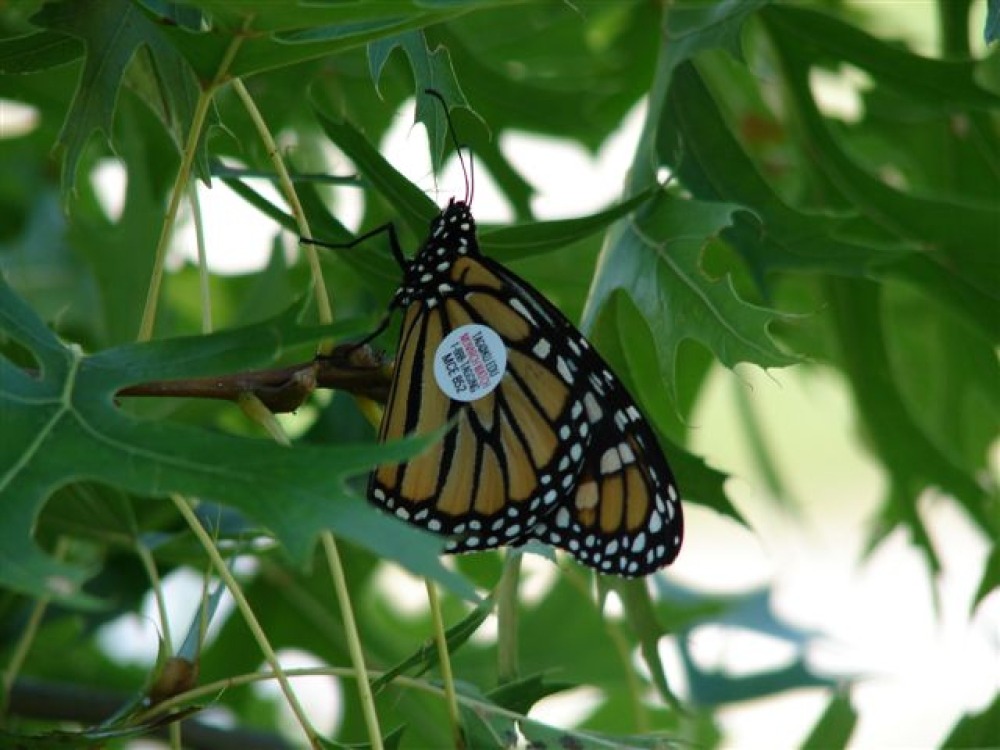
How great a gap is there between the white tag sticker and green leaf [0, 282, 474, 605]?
25 cm

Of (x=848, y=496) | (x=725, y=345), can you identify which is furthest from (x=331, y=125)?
(x=848, y=496)

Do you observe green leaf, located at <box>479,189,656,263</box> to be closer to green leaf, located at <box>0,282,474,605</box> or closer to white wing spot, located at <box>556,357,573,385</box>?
white wing spot, located at <box>556,357,573,385</box>

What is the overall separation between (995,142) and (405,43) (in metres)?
1.07

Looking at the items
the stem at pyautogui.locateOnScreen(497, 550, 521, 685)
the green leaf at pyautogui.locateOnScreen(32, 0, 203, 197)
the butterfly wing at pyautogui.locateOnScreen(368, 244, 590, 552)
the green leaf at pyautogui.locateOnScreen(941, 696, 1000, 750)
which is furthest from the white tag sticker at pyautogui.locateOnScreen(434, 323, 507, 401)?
the green leaf at pyautogui.locateOnScreen(941, 696, 1000, 750)

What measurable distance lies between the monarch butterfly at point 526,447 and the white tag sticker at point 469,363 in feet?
0.21

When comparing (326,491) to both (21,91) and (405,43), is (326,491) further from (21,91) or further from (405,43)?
(21,91)

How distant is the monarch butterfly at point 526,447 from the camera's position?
1.24 m

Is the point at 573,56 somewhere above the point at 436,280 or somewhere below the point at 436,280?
above

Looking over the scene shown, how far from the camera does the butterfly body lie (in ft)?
4.06

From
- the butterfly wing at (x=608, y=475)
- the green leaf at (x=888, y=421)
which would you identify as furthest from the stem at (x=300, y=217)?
the green leaf at (x=888, y=421)

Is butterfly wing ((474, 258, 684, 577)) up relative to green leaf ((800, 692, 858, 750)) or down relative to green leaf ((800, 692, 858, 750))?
up

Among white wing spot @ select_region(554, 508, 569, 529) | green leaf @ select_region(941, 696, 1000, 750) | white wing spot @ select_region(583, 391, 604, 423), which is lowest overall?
green leaf @ select_region(941, 696, 1000, 750)

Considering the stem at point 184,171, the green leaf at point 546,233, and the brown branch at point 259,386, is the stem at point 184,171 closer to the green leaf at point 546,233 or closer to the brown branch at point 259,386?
the brown branch at point 259,386

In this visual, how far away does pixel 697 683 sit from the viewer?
214 cm
